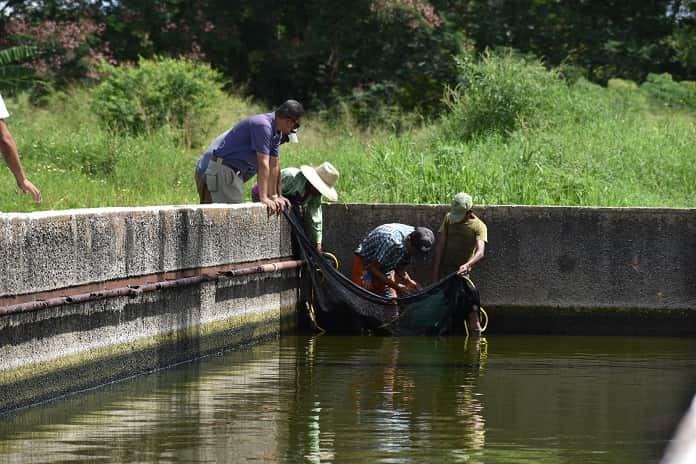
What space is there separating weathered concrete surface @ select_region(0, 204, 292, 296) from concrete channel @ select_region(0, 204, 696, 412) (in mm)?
13

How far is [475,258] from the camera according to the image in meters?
12.4

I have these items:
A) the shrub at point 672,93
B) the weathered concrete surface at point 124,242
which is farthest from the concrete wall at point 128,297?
the shrub at point 672,93

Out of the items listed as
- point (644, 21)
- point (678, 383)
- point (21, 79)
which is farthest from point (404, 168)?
point (644, 21)

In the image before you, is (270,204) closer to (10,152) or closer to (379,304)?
(379,304)

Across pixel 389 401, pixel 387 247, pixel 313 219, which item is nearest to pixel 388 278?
pixel 387 247

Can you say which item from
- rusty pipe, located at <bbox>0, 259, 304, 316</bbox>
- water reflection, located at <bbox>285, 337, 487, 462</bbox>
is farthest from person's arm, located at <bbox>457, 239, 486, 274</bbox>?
rusty pipe, located at <bbox>0, 259, 304, 316</bbox>

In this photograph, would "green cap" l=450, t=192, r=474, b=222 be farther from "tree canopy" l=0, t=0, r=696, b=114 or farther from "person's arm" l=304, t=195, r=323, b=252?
"tree canopy" l=0, t=0, r=696, b=114

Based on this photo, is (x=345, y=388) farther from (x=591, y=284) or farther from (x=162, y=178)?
(x=162, y=178)

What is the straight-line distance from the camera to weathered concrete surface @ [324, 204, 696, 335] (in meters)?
12.9

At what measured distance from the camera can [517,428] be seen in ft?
26.2

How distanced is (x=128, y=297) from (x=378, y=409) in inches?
79.3

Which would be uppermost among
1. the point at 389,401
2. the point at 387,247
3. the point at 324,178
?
the point at 324,178

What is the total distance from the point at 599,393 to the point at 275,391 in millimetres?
2291

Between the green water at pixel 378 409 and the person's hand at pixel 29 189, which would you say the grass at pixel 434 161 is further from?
the person's hand at pixel 29 189
